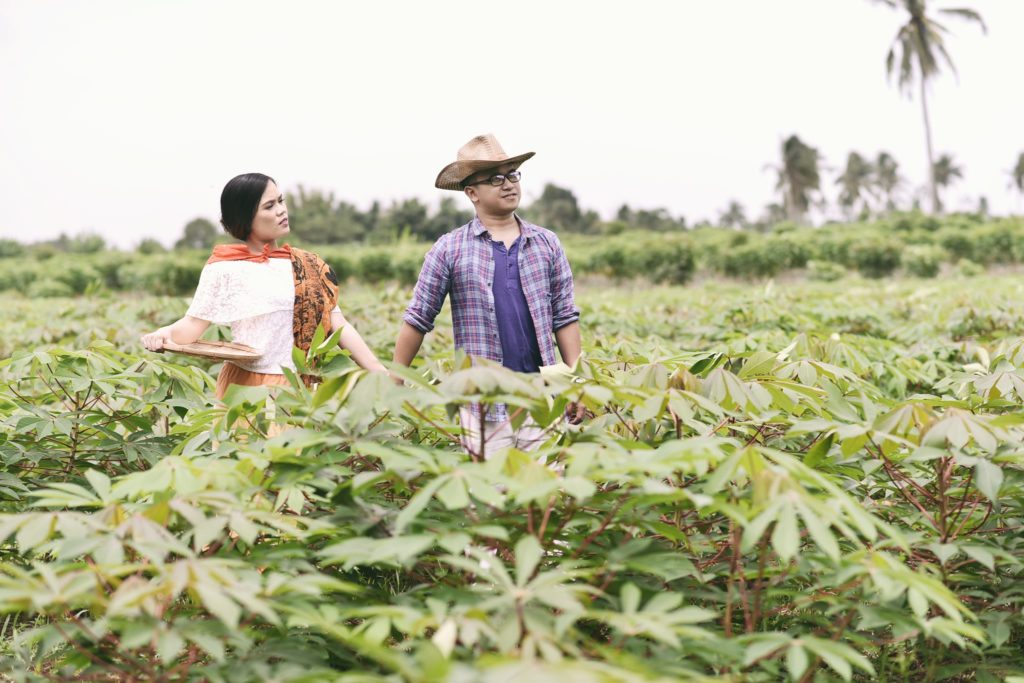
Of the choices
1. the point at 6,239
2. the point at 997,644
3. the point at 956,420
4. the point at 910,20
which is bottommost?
the point at 997,644

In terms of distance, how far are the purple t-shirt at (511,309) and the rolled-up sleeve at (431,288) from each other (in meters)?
0.16

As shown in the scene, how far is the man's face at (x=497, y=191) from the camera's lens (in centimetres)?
279

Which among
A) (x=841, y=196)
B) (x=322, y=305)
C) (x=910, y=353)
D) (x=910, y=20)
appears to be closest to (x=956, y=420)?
(x=322, y=305)

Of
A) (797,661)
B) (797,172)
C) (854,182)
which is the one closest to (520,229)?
(797,661)

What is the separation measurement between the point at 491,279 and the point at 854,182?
76.0m

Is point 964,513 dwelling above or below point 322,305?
below

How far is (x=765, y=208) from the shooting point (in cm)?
6925

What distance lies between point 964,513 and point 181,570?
156 cm

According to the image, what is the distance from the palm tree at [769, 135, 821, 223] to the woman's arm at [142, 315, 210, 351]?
5416 centimetres

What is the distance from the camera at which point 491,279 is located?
2793 millimetres

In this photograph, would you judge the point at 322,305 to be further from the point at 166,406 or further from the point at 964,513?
the point at 964,513

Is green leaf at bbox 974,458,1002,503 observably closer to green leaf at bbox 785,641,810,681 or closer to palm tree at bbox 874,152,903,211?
green leaf at bbox 785,641,810,681

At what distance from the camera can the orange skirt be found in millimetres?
2762

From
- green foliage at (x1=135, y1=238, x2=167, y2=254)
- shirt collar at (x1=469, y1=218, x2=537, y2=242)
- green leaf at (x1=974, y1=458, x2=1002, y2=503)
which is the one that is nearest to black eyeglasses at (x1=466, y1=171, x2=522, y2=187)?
shirt collar at (x1=469, y1=218, x2=537, y2=242)
